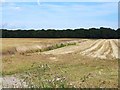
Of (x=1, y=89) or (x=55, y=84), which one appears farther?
(x=1, y=89)

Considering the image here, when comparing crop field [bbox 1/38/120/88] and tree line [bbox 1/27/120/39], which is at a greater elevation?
tree line [bbox 1/27/120/39]

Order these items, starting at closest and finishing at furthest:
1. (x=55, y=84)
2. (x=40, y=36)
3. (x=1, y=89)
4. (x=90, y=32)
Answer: (x=55, y=84), (x=1, y=89), (x=40, y=36), (x=90, y=32)

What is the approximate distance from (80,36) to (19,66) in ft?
251

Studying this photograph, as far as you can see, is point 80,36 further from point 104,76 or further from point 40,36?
point 104,76

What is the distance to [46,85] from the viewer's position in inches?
327

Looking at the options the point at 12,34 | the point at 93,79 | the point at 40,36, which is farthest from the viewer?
the point at 40,36

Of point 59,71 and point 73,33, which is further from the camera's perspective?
point 73,33

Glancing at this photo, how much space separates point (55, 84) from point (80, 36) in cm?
8688

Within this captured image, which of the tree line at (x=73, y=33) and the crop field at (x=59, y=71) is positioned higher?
the tree line at (x=73, y=33)

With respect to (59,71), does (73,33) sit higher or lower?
higher

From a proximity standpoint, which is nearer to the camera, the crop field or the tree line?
the crop field

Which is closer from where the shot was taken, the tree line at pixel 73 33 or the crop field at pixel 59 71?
the crop field at pixel 59 71

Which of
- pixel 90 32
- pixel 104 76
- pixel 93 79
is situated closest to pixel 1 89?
pixel 93 79

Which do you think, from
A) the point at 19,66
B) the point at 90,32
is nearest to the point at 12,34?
the point at 90,32
